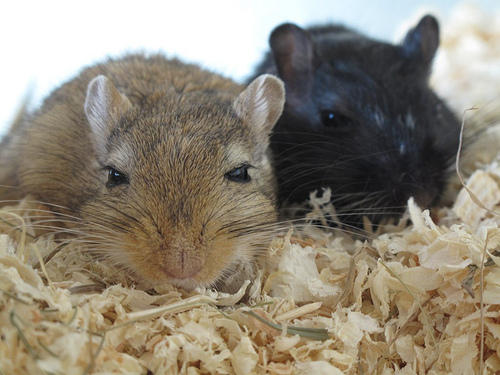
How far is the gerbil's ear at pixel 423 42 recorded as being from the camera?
2.88 m

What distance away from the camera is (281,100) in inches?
87.5

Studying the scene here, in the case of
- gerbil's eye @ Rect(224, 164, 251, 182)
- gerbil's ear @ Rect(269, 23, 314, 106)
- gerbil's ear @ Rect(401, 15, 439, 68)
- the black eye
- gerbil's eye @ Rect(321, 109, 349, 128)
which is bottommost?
the black eye

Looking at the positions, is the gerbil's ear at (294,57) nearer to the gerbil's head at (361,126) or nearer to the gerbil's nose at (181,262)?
the gerbil's head at (361,126)

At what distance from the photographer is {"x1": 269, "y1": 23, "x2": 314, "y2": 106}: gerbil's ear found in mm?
2693

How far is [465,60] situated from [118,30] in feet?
9.19

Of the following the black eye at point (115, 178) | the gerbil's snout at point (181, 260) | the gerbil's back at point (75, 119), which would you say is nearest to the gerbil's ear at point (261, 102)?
the gerbil's back at point (75, 119)

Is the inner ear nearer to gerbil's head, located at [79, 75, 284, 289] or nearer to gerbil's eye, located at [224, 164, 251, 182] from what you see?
gerbil's head, located at [79, 75, 284, 289]

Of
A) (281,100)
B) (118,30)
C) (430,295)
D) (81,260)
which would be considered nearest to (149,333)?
(81,260)

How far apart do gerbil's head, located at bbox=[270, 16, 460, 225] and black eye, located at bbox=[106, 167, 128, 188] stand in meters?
0.80

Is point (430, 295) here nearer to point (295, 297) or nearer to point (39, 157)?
point (295, 297)

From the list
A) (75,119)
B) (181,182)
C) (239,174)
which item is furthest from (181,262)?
(75,119)

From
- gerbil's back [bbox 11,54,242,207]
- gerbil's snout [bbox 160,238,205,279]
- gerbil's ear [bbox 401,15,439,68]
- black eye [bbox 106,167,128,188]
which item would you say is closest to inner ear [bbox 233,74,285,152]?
gerbil's back [bbox 11,54,242,207]

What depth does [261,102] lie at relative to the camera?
2176 millimetres

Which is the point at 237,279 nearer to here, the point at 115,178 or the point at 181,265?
the point at 181,265
